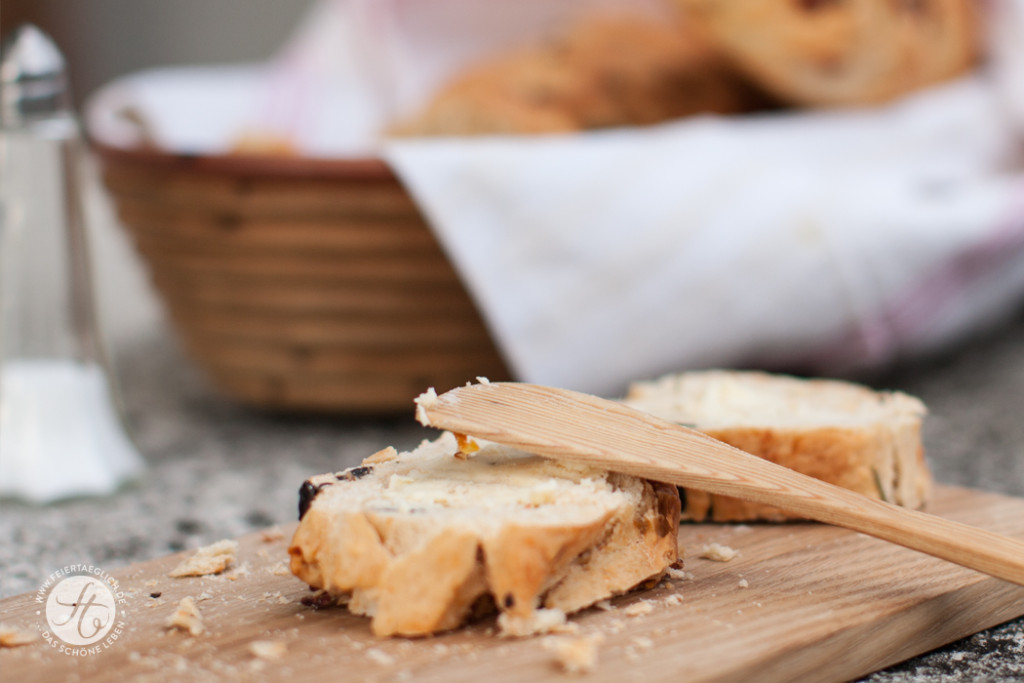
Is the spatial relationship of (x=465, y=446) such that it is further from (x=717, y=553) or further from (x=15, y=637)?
(x=15, y=637)

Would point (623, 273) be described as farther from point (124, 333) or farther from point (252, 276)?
point (124, 333)

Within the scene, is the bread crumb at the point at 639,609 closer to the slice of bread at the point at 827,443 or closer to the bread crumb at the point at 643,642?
the bread crumb at the point at 643,642

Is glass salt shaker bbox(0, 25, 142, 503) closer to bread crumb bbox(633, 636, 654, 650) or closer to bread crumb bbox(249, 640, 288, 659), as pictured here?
bread crumb bbox(249, 640, 288, 659)

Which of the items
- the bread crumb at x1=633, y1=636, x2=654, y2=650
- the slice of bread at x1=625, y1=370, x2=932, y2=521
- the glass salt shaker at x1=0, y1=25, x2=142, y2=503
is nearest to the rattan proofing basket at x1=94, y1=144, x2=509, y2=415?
the glass salt shaker at x1=0, y1=25, x2=142, y2=503

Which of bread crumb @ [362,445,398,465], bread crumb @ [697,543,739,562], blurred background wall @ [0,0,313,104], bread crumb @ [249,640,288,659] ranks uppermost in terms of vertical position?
blurred background wall @ [0,0,313,104]

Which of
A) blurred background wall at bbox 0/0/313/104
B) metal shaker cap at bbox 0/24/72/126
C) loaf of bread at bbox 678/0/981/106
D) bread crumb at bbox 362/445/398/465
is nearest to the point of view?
bread crumb at bbox 362/445/398/465

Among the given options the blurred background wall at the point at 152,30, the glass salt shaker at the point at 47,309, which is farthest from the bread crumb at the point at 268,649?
the blurred background wall at the point at 152,30

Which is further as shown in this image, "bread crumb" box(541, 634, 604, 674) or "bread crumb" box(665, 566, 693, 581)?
"bread crumb" box(665, 566, 693, 581)
